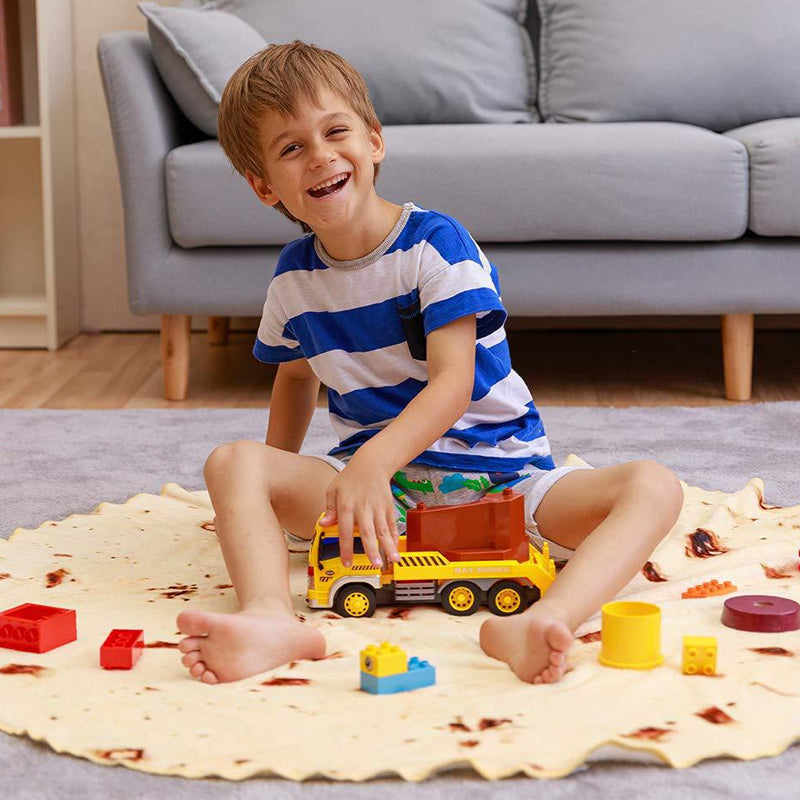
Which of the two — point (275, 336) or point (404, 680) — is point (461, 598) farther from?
point (275, 336)

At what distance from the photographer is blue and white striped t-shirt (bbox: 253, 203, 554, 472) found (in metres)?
1.19

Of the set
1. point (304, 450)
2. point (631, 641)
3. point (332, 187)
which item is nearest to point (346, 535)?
point (631, 641)

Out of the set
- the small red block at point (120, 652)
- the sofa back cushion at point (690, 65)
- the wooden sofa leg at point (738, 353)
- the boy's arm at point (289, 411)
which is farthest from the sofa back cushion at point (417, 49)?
the small red block at point (120, 652)

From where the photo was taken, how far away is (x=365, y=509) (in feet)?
3.31

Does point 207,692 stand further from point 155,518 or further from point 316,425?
point 316,425

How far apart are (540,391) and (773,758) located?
1.45 meters

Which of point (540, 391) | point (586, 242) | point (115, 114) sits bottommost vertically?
point (540, 391)

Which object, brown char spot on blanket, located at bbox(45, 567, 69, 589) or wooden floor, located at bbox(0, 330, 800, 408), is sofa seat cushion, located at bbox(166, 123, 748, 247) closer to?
wooden floor, located at bbox(0, 330, 800, 408)

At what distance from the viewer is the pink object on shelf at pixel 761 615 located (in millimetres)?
1051

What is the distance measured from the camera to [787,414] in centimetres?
195

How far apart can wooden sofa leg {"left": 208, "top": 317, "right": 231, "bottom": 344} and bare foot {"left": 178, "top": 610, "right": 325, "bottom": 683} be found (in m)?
1.77

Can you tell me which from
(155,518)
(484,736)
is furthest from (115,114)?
(484,736)

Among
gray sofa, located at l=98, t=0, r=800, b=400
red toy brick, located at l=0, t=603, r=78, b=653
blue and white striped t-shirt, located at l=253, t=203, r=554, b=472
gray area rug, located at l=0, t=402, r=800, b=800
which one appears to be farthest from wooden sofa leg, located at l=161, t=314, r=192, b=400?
red toy brick, located at l=0, t=603, r=78, b=653

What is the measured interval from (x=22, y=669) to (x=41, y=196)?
6.87ft
